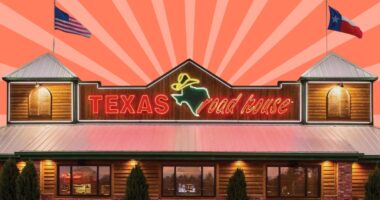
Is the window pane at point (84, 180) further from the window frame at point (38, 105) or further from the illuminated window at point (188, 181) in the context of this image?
the window frame at point (38, 105)

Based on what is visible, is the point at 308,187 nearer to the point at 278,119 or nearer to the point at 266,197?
the point at 266,197

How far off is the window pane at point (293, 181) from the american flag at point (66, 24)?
573 inches

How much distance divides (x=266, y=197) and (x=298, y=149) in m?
3.03

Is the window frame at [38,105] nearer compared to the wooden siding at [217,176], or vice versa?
the wooden siding at [217,176]

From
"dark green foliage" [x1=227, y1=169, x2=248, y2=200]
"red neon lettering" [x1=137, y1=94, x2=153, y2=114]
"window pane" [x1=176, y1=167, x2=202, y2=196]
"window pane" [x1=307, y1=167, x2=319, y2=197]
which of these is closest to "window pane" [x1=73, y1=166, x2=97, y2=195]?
"window pane" [x1=176, y1=167, x2=202, y2=196]

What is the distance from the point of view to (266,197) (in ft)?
98.5

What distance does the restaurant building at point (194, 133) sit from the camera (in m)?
29.5

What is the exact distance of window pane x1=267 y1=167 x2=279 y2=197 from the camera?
30062 mm

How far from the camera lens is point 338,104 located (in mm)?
34344

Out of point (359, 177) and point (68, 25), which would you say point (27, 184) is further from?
point (359, 177)

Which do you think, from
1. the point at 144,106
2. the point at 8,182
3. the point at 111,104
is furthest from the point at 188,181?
the point at 8,182

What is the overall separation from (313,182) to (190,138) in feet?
22.3

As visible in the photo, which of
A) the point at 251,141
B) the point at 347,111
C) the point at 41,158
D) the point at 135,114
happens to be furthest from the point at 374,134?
the point at 41,158

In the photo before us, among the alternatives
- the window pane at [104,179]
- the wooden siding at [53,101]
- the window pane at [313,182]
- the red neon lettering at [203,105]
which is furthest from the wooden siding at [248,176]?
the wooden siding at [53,101]
